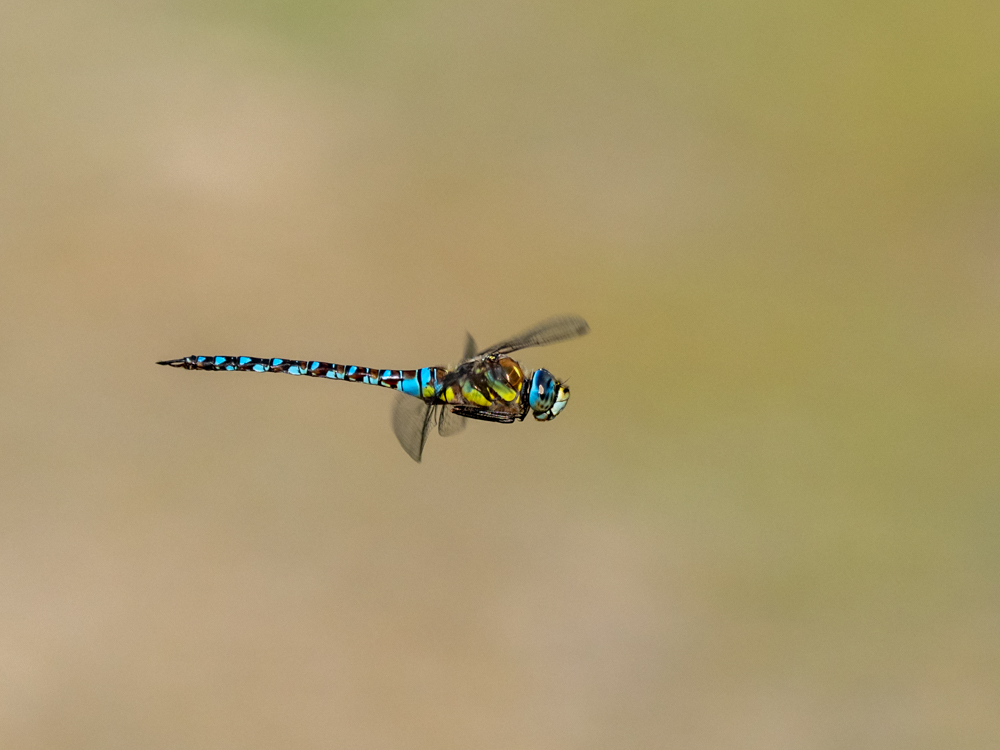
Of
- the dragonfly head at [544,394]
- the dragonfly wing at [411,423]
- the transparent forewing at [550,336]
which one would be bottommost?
the dragonfly wing at [411,423]

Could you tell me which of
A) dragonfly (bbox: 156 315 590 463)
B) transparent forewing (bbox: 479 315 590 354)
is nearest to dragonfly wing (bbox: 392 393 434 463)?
dragonfly (bbox: 156 315 590 463)

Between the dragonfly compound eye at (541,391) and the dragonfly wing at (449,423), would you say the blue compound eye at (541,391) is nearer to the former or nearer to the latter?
the dragonfly compound eye at (541,391)

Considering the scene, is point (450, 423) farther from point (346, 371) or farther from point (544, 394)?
point (346, 371)

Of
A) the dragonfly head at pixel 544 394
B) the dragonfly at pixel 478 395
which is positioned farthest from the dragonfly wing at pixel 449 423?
the dragonfly head at pixel 544 394

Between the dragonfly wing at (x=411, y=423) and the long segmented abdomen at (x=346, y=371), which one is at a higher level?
the long segmented abdomen at (x=346, y=371)

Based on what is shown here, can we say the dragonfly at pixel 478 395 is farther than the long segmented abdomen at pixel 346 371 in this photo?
No

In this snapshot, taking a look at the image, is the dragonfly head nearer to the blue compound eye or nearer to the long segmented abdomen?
the blue compound eye
